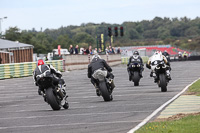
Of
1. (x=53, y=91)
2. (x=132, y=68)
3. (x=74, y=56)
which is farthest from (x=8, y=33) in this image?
(x=53, y=91)

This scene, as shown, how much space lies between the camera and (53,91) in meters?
15.2

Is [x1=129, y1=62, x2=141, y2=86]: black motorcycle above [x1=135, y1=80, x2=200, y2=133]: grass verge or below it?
above

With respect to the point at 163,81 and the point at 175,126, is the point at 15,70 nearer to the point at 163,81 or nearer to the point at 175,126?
the point at 163,81

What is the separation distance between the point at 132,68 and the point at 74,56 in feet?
92.2

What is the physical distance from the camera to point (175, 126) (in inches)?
393

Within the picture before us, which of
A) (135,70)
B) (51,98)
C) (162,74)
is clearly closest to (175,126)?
(51,98)

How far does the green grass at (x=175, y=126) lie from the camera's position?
31.0 ft

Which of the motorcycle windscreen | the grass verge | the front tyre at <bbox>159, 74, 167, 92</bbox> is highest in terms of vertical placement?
the motorcycle windscreen

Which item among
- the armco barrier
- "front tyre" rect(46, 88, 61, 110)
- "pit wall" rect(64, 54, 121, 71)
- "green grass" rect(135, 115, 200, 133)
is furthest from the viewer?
"pit wall" rect(64, 54, 121, 71)

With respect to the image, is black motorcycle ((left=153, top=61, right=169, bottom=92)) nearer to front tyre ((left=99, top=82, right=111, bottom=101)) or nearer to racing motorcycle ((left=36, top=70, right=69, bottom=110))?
front tyre ((left=99, top=82, right=111, bottom=101))

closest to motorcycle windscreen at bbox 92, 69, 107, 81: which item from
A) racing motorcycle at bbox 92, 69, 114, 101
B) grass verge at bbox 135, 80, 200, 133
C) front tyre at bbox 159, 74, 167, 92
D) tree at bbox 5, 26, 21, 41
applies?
racing motorcycle at bbox 92, 69, 114, 101

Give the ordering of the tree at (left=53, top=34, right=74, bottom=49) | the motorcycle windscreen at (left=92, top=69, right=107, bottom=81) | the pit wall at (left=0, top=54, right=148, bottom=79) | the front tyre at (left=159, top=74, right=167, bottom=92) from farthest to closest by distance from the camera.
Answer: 1. the tree at (left=53, top=34, right=74, bottom=49)
2. the pit wall at (left=0, top=54, right=148, bottom=79)
3. the front tyre at (left=159, top=74, right=167, bottom=92)
4. the motorcycle windscreen at (left=92, top=69, right=107, bottom=81)

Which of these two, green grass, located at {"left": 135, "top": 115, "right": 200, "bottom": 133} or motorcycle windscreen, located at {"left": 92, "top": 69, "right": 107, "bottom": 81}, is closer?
green grass, located at {"left": 135, "top": 115, "right": 200, "bottom": 133}

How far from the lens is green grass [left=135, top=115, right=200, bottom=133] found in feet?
31.0
